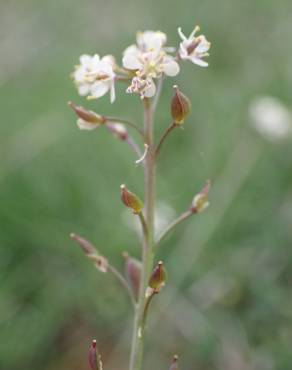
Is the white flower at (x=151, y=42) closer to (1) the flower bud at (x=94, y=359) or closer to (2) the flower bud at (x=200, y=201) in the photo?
(2) the flower bud at (x=200, y=201)

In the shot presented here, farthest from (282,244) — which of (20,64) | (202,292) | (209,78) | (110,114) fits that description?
(20,64)

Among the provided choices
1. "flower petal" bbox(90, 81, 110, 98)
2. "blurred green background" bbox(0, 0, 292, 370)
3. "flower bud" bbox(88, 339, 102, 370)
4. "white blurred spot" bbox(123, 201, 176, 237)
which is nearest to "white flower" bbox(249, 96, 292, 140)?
"blurred green background" bbox(0, 0, 292, 370)

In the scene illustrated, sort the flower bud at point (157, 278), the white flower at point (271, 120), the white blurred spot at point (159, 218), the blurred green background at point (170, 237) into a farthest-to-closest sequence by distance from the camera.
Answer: the white flower at point (271, 120) → the white blurred spot at point (159, 218) → the blurred green background at point (170, 237) → the flower bud at point (157, 278)

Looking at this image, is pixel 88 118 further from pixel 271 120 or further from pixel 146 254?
pixel 271 120

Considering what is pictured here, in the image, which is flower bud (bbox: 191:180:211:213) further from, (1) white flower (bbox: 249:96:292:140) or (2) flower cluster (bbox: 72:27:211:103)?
(1) white flower (bbox: 249:96:292:140)

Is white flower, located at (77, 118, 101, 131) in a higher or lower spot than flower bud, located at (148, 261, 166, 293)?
higher

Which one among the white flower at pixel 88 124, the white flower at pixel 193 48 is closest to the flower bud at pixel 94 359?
the white flower at pixel 88 124

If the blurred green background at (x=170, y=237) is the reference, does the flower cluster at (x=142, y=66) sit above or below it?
above
